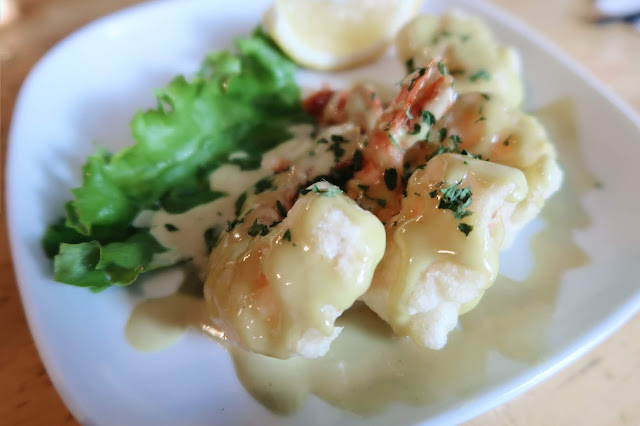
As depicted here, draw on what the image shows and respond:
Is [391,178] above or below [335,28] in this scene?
below

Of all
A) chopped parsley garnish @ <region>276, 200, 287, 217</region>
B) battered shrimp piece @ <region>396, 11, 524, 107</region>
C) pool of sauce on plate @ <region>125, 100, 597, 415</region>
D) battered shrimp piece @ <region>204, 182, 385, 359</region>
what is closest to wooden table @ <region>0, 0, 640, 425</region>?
pool of sauce on plate @ <region>125, 100, 597, 415</region>

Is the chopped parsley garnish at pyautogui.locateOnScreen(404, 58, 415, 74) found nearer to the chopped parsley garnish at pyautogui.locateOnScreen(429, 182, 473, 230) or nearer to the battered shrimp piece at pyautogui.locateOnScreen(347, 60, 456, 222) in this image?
the battered shrimp piece at pyautogui.locateOnScreen(347, 60, 456, 222)

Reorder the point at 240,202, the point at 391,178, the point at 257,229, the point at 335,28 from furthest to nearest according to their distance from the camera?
the point at 335,28
the point at 240,202
the point at 391,178
the point at 257,229

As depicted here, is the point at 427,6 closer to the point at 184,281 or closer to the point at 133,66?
the point at 133,66

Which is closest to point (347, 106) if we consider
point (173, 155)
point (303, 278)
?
point (173, 155)

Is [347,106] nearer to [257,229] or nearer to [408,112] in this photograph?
[408,112]

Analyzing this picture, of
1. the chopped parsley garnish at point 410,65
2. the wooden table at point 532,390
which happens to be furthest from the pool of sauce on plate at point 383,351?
the chopped parsley garnish at point 410,65
